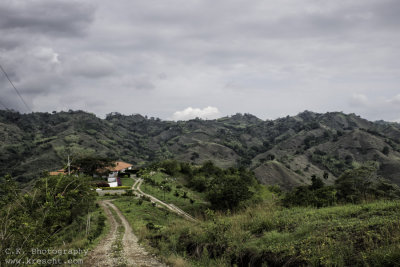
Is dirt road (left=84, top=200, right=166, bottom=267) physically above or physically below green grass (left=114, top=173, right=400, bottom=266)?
below

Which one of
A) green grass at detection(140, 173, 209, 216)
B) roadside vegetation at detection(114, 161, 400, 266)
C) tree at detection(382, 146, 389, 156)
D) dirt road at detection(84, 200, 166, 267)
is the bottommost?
green grass at detection(140, 173, 209, 216)

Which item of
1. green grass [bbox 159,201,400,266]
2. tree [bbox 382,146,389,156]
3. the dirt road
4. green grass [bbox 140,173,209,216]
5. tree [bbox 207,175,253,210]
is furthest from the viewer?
tree [bbox 382,146,389,156]

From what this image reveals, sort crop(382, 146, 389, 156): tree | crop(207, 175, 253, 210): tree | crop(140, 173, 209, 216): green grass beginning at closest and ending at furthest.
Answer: crop(207, 175, 253, 210): tree → crop(140, 173, 209, 216): green grass → crop(382, 146, 389, 156): tree

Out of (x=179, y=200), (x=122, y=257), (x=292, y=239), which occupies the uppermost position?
(x=292, y=239)

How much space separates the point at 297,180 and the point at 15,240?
114 metres

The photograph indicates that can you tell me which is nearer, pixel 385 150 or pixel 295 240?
pixel 295 240

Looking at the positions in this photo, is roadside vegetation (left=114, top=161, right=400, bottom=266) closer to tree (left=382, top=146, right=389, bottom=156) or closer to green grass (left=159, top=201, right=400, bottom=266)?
green grass (left=159, top=201, right=400, bottom=266)

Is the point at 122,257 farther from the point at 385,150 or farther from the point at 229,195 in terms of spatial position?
the point at 385,150

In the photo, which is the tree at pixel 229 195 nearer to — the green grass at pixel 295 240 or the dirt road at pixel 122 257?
the green grass at pixel 295 240

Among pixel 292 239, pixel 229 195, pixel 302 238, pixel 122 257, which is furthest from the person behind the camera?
pixel 229 195

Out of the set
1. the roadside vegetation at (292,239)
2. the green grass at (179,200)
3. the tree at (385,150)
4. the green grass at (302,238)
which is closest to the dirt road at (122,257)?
the roadside vegetation at (292,239)

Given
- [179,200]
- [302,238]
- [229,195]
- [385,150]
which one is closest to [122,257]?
[302,238]

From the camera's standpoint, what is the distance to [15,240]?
607 cm

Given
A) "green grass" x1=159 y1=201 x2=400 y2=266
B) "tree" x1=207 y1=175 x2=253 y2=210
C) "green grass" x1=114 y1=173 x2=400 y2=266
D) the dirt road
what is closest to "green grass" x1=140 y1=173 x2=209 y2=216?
"tree" x1=207 y1=175 x2=253 y2=210
